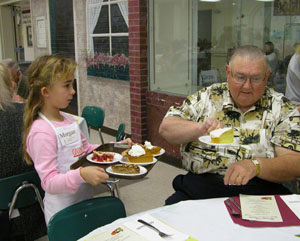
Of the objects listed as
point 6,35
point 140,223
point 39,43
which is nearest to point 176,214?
point 140,223

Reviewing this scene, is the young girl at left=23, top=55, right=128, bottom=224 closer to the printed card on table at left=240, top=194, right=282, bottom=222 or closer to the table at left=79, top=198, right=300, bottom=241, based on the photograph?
the table at left=79, top=198, right=300, bottom=241

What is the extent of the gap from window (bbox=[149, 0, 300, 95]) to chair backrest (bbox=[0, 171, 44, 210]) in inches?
90.5

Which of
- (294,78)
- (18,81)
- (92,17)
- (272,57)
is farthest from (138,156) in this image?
(92,17)

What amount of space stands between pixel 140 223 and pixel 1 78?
1823mm

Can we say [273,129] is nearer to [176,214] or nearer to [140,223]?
[176,214]

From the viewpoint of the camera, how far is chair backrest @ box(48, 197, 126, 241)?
130 centimetres

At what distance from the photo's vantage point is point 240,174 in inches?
60.4

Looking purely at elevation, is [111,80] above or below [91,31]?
below

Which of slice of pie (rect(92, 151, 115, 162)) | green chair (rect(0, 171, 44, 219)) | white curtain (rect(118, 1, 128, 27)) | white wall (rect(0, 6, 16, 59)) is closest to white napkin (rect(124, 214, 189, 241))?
slice of pie (rect(92, 151, 115, 162))

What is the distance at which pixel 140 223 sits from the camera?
121cm

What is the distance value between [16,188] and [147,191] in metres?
1.69

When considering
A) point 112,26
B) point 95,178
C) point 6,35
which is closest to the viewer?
point 95,178

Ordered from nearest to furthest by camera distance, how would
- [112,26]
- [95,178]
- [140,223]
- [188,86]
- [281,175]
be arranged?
[140,223]
[95,178]
[281,175]
[188,86]
[112,26]

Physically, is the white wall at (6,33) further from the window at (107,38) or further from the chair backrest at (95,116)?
the chair backrest at (95,116)
